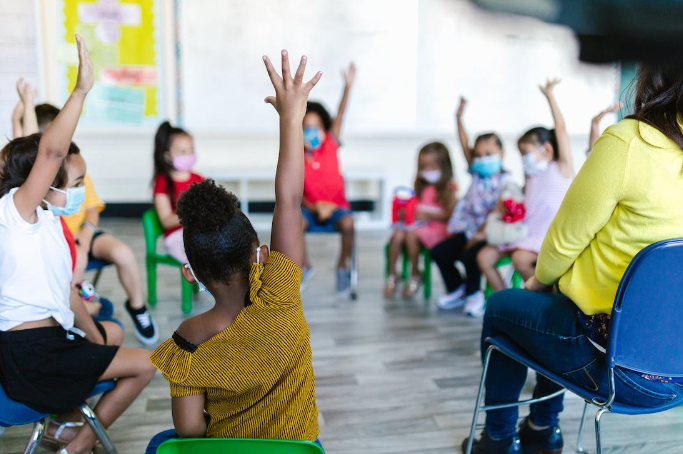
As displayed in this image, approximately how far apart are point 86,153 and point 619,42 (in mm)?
5540

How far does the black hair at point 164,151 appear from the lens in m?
3.09

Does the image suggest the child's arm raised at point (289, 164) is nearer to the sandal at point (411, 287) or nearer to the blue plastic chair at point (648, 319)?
the blue plastic chair at point (648, 319)

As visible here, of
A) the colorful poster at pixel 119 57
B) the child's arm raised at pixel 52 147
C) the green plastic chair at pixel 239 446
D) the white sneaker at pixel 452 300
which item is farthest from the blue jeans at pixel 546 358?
the colorful poster at pixel 119 57

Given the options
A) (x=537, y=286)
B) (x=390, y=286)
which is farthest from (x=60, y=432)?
(x=390, y=286)

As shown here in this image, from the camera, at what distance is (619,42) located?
0.23 m

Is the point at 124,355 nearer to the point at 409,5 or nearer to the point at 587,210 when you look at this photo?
the point at 587,210

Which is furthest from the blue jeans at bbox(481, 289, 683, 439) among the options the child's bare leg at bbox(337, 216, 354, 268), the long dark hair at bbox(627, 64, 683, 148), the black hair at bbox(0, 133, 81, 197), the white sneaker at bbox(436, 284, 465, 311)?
the child's bare leg at bbox(337, 216, 354, 268)

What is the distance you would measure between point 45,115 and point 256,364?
81.3 inches

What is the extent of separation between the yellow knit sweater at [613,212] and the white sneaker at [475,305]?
1.72 meters

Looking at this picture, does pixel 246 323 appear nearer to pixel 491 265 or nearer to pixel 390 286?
pixel 491 265

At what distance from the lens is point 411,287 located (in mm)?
3473

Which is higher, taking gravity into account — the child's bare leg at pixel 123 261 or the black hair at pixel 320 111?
the black hair at pixel 320 111

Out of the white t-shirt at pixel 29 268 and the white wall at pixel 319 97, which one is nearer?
the white t-shirt at pixel 29 268

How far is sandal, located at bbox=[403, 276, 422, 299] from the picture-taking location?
3465mm
